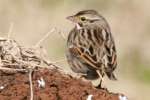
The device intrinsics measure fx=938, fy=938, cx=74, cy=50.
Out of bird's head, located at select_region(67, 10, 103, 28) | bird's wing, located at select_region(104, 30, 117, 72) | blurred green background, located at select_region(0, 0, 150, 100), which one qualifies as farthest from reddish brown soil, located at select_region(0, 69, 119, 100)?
blurred green background, located at select_region(0, 0, 150, 100)

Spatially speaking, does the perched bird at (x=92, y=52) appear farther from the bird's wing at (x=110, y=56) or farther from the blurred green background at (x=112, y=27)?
the blurred green background at (x=112, y=27)

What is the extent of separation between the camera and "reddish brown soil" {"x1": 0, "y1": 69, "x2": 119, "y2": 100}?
8992mm

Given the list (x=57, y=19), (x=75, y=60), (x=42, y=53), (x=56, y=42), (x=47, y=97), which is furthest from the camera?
(x=57, y=19)

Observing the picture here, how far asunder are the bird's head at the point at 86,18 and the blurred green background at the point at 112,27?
2834 millimetres

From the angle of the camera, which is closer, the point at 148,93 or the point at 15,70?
the point at 15,70

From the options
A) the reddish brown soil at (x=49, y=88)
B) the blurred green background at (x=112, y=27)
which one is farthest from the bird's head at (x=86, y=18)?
the blurred green background at (x=112, y=27)

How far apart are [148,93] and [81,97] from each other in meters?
6.15

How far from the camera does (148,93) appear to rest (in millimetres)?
15180

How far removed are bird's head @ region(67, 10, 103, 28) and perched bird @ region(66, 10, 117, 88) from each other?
0.03 m

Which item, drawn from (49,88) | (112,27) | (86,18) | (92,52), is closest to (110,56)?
(92,52)

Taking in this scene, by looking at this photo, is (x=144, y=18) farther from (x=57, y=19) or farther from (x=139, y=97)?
(x=139, y=97)

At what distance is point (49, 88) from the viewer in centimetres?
917

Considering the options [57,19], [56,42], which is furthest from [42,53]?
[57,19]

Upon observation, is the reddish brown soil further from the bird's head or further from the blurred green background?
the blurred green background
